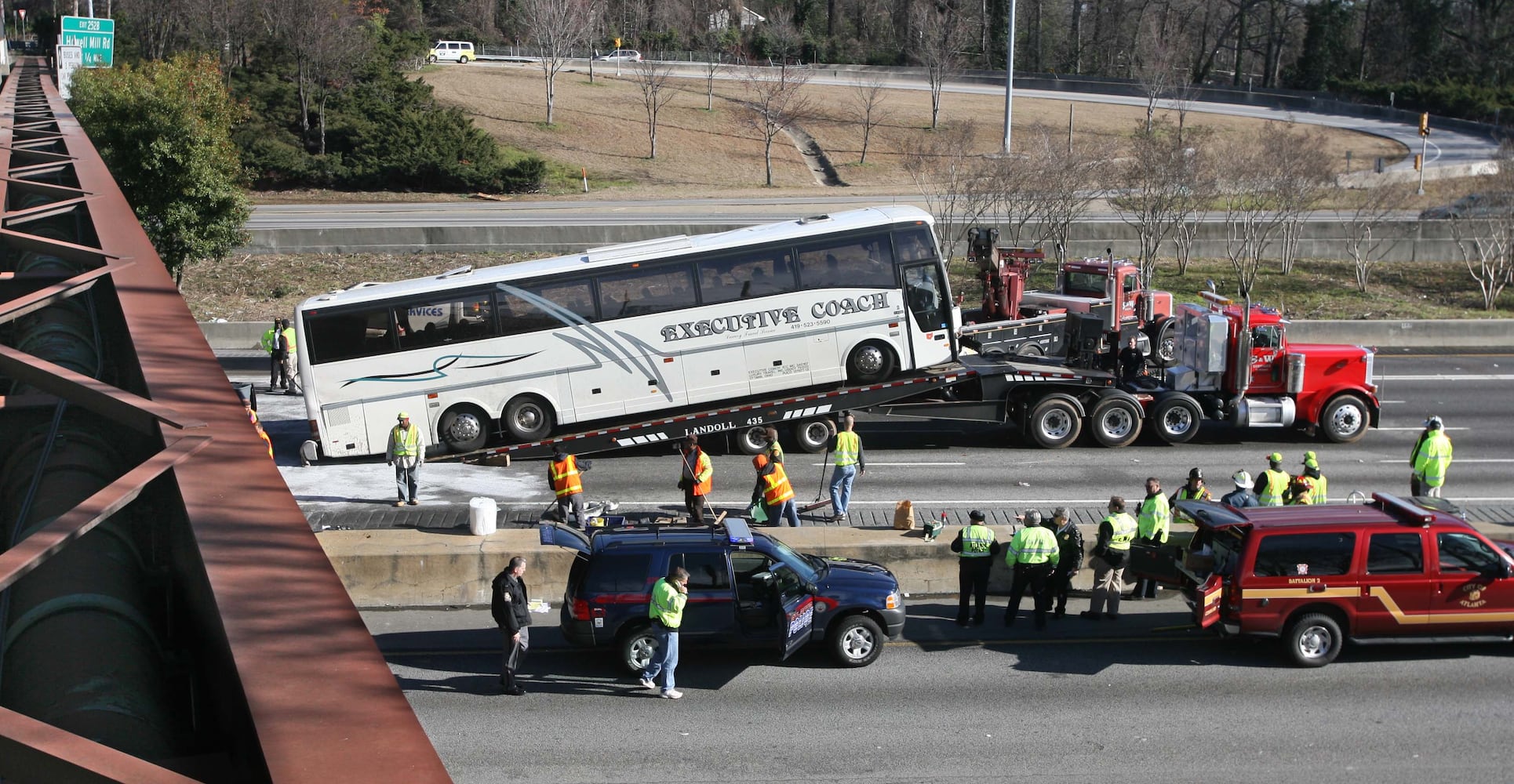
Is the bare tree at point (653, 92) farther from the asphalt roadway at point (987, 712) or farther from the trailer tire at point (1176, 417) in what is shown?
the asphalt roadway at point (987, 712)

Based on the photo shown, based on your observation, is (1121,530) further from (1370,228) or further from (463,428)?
(1370,228)

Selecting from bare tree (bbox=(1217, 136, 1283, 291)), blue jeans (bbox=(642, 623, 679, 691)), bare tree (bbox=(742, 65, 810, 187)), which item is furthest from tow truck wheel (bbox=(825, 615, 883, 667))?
bare tree (bbox=(742, 65, 810, 187))

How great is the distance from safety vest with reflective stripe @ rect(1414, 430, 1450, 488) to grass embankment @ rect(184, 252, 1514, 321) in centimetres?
1842

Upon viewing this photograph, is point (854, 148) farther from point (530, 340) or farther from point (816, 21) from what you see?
point (530, 340)

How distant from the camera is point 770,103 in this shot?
6178cm

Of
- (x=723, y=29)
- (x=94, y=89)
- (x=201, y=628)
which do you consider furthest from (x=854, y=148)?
(x=201, y=628)

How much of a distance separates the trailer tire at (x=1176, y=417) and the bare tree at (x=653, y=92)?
128ft

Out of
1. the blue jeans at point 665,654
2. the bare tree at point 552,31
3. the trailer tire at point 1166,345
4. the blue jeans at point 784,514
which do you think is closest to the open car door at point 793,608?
the blue jeans at point 665,654

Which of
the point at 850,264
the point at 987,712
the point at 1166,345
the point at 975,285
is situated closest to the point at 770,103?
the point at 975,285

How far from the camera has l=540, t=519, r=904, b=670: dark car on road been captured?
12.2 metres

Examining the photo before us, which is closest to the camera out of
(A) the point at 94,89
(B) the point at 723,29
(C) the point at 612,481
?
(C) the point at 612,481

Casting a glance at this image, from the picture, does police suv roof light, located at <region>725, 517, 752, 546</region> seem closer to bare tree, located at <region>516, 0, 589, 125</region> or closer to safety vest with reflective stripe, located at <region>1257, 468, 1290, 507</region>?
safety vest with reflective stripe, located at <region>1257, 468, 1290, 507</region>

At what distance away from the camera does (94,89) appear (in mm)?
29453

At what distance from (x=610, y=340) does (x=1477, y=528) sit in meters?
12.6
